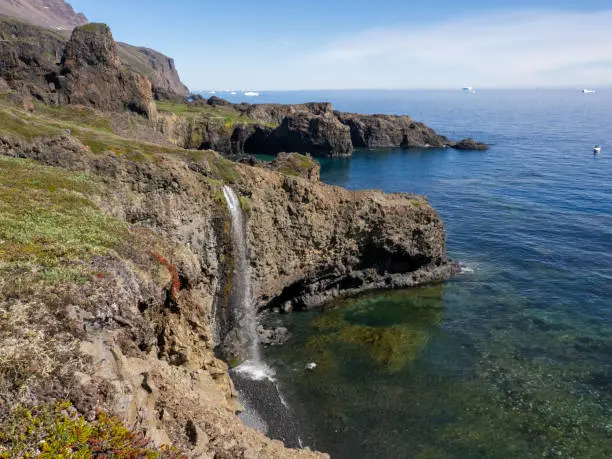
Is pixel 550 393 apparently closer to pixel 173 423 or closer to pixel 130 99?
pixel 173 423

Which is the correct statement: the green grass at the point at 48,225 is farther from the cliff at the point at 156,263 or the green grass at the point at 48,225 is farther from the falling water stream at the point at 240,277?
the falling water stream at the point at 240,277

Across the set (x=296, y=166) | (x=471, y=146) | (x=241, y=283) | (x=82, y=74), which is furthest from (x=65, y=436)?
(x=471, y=146)

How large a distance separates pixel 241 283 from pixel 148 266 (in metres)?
17.9

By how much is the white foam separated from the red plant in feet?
38.4

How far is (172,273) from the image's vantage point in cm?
2283

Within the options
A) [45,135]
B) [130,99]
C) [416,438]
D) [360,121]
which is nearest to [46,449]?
[416,438]

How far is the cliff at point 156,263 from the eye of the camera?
1354 centimetres

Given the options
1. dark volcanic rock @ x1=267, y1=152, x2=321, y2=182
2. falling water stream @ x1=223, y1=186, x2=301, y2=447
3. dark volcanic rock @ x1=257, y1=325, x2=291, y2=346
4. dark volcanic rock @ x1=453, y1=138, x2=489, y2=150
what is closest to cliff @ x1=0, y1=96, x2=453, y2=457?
falling water stream @ x1=223, y1=186, x2=301, y2=447

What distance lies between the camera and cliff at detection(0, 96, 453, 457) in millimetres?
13539

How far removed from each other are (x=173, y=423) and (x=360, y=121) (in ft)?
501

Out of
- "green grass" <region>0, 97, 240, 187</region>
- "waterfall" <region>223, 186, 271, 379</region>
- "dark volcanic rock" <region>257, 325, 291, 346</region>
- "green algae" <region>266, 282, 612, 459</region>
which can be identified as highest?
"green grass" <region>0, 97, 240, 187</region>

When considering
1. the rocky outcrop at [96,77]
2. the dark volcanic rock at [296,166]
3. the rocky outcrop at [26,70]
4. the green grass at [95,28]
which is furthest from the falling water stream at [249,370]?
the green grass at [95,28]

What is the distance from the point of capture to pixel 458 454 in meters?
25.7

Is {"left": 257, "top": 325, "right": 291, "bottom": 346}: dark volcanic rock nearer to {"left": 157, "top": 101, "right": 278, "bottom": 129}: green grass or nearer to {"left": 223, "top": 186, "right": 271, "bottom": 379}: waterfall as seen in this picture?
{"left": 223, "top": 186, "right": 271, "bottom": 379}: waterfall
